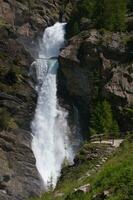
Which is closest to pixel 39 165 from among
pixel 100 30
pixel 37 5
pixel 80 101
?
pixel 80 101

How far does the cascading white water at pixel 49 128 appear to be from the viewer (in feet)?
185

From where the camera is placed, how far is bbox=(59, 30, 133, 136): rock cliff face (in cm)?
6102

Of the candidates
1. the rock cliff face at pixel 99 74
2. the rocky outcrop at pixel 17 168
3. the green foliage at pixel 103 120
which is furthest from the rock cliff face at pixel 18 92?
the green foliage at pixel 103 120

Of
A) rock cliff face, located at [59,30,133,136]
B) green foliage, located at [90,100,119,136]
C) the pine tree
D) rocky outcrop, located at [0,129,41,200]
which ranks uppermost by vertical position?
the pine tree

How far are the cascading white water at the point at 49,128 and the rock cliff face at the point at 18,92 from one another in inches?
46.8

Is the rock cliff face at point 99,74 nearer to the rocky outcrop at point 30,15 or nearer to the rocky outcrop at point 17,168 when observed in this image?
the rocky outcrop at point 17,168

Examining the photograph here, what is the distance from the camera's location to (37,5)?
87.9 meters

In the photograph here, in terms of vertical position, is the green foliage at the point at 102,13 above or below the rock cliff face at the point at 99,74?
above

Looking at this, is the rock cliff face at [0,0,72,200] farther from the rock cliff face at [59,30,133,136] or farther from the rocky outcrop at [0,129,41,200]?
the rock cliff face at [59,30,133,136]

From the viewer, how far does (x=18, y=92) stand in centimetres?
6169

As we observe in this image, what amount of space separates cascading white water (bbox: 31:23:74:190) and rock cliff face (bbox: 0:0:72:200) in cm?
119

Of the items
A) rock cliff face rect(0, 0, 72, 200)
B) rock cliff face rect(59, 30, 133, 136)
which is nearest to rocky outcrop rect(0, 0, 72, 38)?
rock cliff face rect(0, 0, 72, 200)

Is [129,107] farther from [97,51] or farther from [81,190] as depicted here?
[81,190]

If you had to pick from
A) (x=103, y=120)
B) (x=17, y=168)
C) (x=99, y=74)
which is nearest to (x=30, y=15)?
(x=99, y=74)
